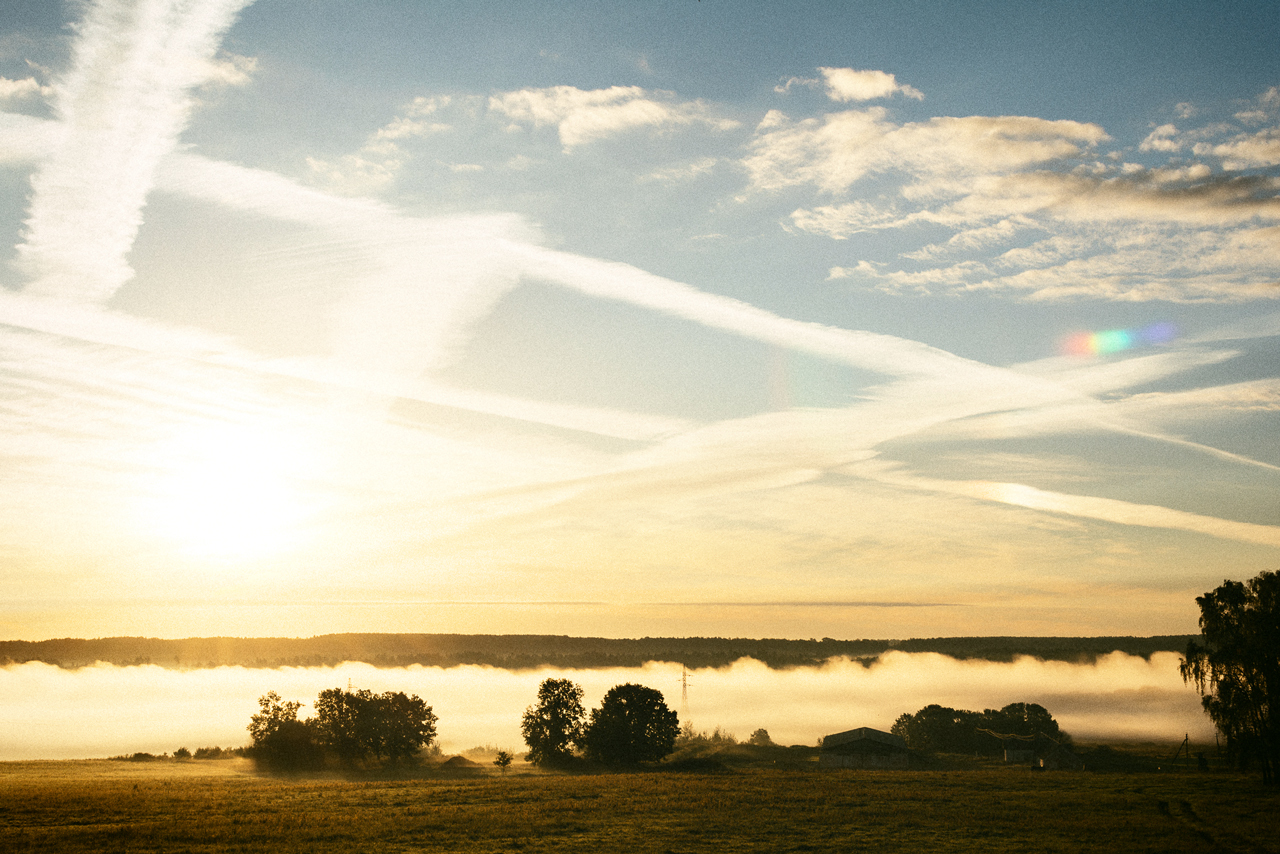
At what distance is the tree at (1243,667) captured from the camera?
8775 centimetres

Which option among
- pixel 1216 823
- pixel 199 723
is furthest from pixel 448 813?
pixel 199 723

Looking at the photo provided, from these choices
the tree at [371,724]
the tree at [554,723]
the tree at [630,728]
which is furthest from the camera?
the tree at [371,724]

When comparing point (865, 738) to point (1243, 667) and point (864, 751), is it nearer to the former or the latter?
point (864, 751)

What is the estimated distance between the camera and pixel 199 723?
628ft

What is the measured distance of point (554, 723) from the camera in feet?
401

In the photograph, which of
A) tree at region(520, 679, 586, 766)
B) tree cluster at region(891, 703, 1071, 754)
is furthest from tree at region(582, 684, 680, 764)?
tree cluster at region(891, 703, 1071, 754)

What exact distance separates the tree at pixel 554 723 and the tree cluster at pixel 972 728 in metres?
53.0

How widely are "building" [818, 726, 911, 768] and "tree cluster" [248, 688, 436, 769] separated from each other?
2218 inches

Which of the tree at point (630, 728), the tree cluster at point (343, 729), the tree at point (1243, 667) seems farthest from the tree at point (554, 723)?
the tree at point (1243, 667)

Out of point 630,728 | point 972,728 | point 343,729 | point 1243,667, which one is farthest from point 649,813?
point 972,728

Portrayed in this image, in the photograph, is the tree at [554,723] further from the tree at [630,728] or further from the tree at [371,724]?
the tree at [371,724]

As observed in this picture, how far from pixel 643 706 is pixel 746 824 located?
57.6 meters

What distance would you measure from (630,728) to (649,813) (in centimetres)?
5001

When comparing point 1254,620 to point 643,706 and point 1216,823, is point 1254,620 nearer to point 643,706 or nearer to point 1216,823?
point 1216,823
